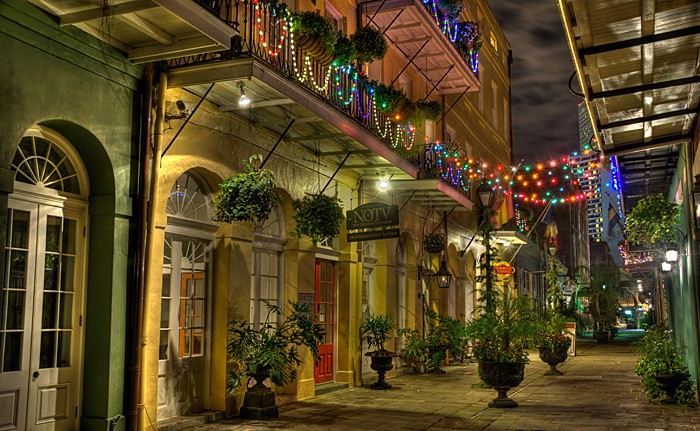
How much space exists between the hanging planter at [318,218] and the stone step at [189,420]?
309 cm

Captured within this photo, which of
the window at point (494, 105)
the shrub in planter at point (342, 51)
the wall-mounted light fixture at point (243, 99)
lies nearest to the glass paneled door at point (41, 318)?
the wall-mounted light fixture at point (243, 99)

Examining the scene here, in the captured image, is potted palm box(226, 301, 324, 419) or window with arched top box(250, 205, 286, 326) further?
window with arched top box(250, 205, 286, 326)

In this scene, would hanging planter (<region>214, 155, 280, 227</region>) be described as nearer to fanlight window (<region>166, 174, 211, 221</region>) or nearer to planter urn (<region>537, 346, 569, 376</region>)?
fanlight window (<region>166, 174, 211, 221</region>)

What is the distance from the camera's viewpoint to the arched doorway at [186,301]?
9641 mm

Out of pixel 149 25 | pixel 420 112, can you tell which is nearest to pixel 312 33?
pixel 149 25

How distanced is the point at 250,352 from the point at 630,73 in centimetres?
631

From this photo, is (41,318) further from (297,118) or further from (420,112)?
(420,112)

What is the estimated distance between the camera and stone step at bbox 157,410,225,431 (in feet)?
29.7

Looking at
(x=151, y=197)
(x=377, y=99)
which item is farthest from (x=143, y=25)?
(x=377, y=99)

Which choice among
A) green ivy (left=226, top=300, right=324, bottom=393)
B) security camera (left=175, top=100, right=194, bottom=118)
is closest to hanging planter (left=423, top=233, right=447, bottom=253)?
green ivy (left=226, top=300, right=324, bottom=393)

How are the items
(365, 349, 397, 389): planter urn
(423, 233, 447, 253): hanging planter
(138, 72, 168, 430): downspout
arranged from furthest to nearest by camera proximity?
(423, 233, 447, 253): hanging planter < (365, 349, 397, 389): planter urn < (138, 72, 168, 430): downspout

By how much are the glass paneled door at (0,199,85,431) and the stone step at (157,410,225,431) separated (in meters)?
1.28

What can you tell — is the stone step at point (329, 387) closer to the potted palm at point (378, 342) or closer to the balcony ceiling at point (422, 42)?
the potted palm at point (378, 342)

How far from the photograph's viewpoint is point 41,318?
7785mm
